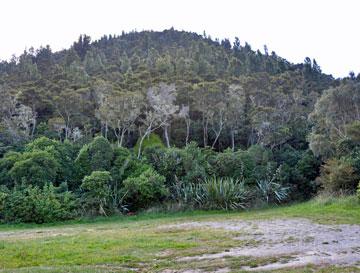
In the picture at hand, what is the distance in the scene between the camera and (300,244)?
1242 centimetres

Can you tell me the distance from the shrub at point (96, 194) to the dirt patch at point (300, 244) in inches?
488

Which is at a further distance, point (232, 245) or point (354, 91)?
point (354, 91)

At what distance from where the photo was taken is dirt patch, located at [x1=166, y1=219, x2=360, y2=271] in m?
9.96

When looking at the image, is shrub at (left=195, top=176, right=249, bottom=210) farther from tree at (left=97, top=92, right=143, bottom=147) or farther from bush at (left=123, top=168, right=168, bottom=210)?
tree at (left=97, top=92, right=143, bottom=147)

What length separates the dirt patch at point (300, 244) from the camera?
32.7 feet

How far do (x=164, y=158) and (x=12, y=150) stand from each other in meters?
11.6

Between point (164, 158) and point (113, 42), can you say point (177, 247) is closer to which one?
point (164, 158)

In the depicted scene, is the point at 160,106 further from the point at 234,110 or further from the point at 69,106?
the point at 69,106

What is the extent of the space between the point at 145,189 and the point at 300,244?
17277 mm

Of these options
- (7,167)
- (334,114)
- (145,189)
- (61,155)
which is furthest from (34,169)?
(334,114)

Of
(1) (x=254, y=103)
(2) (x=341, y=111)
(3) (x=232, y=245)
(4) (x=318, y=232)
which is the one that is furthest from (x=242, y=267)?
(1) (x=254, y=103)

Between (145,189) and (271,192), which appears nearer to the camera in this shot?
(145,189)

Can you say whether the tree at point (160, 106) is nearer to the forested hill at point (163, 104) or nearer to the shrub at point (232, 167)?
the forested hill at point (163, 104)

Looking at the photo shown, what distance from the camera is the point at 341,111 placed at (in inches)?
1356
